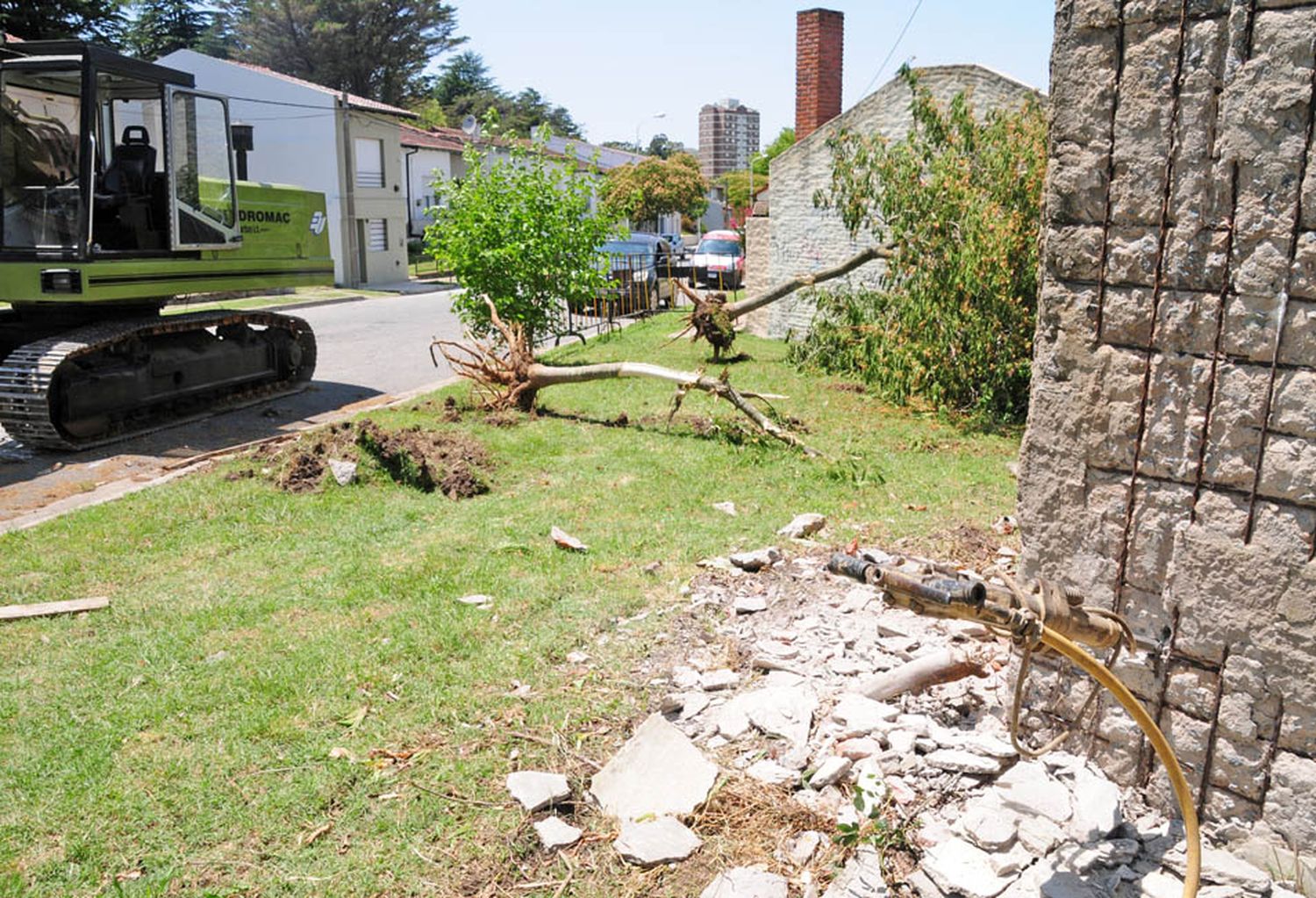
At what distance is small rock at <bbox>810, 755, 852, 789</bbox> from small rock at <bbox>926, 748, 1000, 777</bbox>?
32cm

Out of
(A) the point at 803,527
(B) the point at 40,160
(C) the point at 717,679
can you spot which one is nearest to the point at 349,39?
(B) the point at 40,160

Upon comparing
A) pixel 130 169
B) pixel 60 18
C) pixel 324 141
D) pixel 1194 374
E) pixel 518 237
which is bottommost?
pixel 1194 374

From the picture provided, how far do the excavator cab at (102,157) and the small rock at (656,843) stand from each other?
8.65 m

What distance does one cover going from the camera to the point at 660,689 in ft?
16.3

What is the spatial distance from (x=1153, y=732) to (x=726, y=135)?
119309 millimetres

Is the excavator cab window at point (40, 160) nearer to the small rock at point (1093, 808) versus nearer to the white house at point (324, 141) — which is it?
the small rock at point (1093, 808)

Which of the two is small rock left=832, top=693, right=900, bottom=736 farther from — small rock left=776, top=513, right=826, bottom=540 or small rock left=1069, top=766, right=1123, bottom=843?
small rock left=776, top=513, right=826, bottom=540

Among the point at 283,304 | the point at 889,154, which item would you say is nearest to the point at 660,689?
the point at 889,154

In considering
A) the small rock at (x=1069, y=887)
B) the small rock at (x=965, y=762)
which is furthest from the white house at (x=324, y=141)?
the small rock at (x=1069, y=887)

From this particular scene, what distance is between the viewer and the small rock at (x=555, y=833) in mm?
3826

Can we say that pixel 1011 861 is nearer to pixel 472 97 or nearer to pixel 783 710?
pixel 783 710

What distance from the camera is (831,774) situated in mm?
4031

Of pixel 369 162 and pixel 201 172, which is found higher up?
pixel 369 162

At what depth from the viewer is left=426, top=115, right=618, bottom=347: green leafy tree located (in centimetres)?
1362
